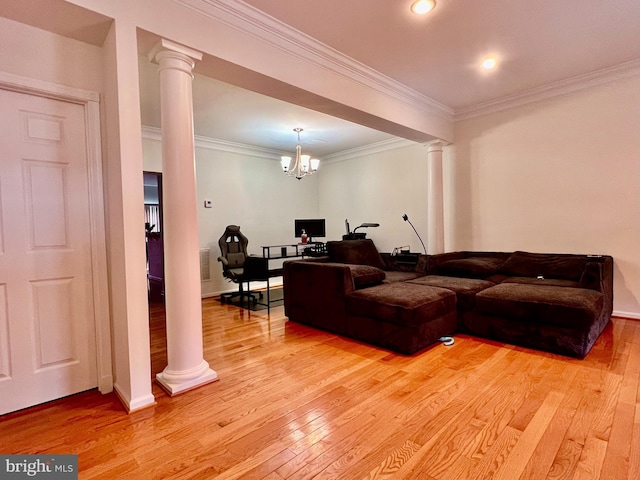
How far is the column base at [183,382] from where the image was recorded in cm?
208

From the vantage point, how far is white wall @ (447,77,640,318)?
334cm

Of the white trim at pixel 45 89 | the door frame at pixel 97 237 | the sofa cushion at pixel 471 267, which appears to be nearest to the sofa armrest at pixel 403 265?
the sofa cushion at pixel 471 267

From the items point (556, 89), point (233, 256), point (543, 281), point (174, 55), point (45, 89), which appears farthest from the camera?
point (233, 256)

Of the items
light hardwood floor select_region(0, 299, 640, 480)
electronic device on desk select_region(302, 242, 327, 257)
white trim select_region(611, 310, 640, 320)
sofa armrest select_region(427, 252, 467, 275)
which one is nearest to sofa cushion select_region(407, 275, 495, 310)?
sofa armrest select_region(427, 252, 467, 275)

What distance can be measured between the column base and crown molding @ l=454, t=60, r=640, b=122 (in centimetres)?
440

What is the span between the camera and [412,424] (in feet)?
5.67

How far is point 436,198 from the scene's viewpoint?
4551 millimetres

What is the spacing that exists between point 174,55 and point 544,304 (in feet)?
10.8

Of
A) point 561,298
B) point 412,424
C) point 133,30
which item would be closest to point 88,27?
point 133,30

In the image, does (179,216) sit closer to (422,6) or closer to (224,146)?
(422,6)

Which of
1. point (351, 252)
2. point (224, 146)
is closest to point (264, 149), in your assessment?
point (224, 146)

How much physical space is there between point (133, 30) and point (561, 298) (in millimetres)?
3548

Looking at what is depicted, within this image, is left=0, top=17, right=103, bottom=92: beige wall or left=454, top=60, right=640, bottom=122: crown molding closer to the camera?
left=0, top=17, right=103, bottom=92: beige wall

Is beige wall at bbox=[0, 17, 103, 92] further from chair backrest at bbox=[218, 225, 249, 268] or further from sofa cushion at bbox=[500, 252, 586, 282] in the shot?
sofa cushion at bbox=[500, 252, 586, 282]
